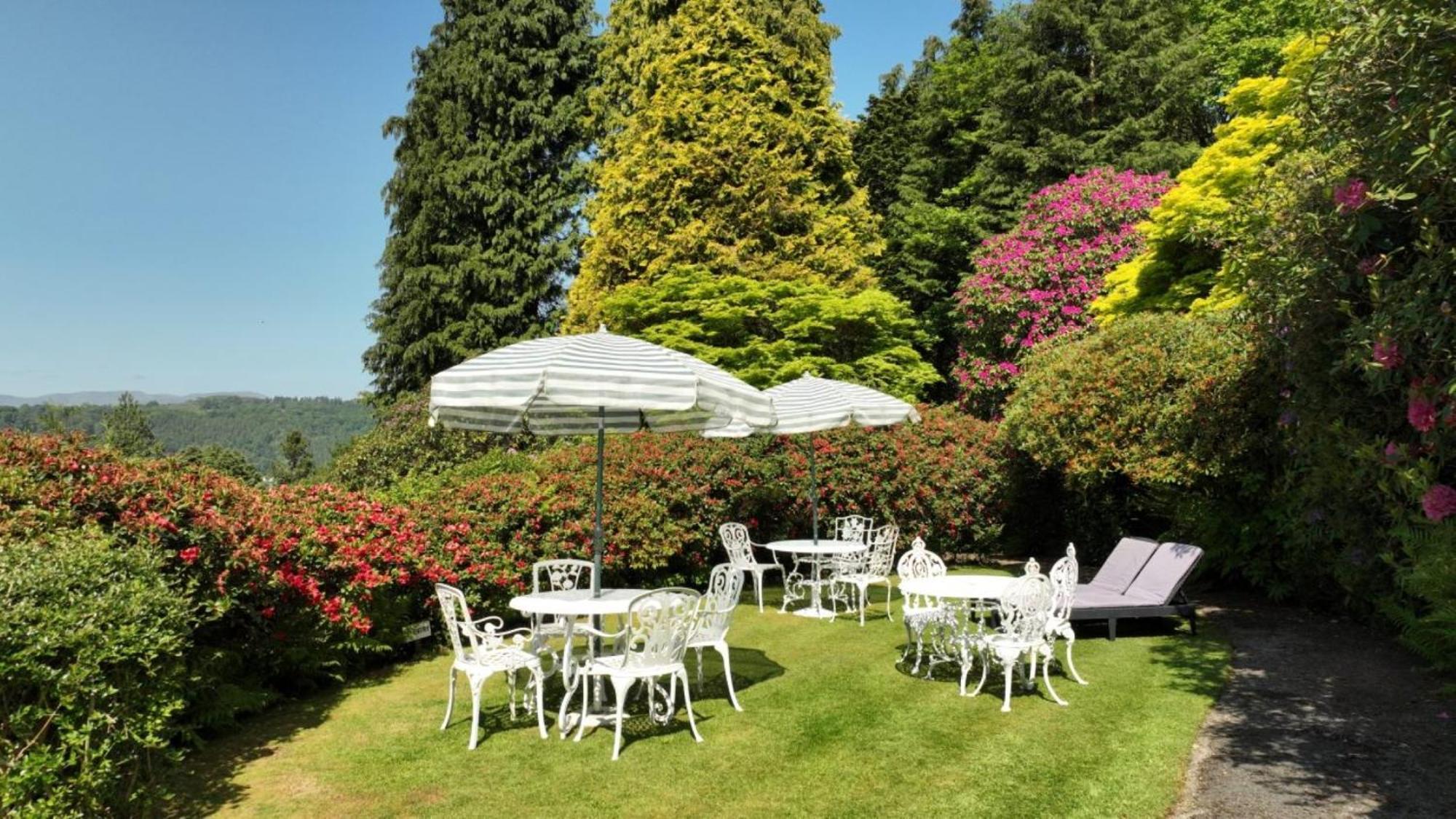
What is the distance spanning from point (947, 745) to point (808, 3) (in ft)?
66.5

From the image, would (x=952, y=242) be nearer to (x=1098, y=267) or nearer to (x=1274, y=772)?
(x=1098, y=267)

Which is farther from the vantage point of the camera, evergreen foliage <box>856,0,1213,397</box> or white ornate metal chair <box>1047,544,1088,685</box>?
evergreen foliage <box>856,0,1213,397</box>

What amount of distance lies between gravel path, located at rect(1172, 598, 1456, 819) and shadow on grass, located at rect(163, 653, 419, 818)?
199 inches

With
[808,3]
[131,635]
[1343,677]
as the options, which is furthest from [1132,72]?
[131,635]

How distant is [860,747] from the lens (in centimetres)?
539

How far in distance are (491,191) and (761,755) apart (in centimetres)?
2274

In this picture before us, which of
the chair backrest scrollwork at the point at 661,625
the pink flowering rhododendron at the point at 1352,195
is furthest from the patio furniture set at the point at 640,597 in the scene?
the pink flowering rhododendron at the point at 1352,195

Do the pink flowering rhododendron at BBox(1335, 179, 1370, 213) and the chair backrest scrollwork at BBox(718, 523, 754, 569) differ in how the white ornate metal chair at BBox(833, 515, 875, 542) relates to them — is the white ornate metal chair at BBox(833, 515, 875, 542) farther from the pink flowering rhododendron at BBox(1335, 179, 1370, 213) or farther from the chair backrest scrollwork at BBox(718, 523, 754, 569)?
the pink flowering rhododendron at BBox(1335, 179, 1370, 213)

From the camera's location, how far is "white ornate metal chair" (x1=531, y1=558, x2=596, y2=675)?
6271mm

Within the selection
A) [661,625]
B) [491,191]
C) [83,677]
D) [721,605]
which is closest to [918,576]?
[721,605]

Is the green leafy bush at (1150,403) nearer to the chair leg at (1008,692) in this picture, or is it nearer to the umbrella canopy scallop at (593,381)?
the chair leg at (1008,692)

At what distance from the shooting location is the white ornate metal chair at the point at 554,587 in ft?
20.6

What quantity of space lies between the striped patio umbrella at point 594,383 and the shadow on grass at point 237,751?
7.44 feet

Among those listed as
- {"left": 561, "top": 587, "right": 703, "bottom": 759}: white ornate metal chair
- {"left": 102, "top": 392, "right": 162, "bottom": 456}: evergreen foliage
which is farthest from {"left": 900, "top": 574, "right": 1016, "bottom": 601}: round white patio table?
{"left": 102, "top": 392, "right": 162, "bottom": 456}: evergreen foliage
